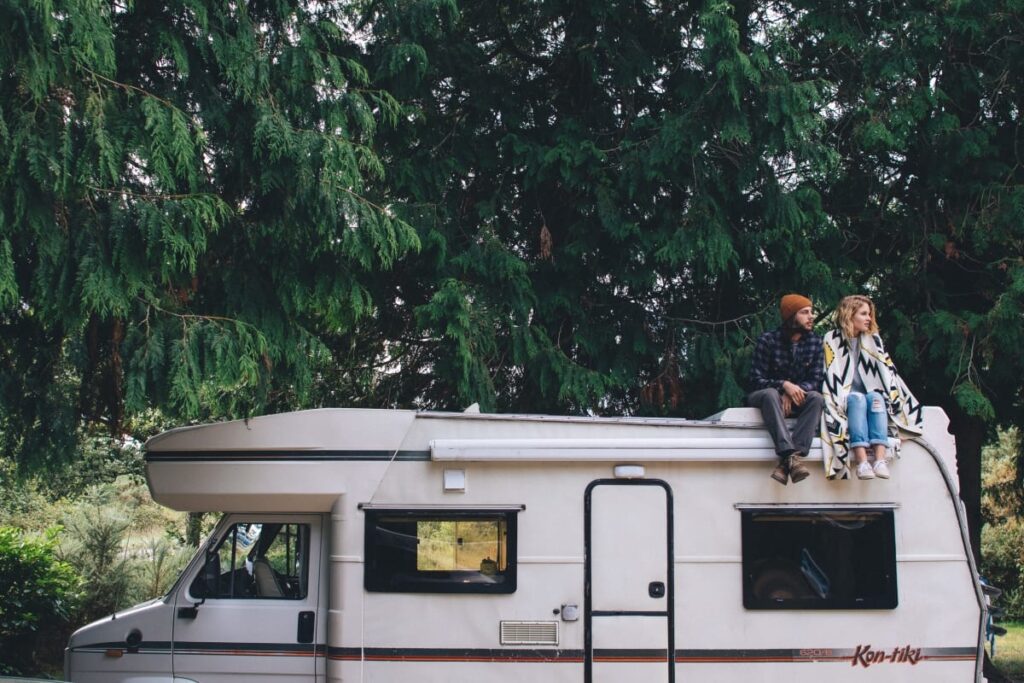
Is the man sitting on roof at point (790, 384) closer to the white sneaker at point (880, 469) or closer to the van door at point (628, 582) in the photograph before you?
the white sneaker at point (880, 469)

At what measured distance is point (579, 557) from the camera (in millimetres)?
7250

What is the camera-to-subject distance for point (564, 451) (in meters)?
7.30

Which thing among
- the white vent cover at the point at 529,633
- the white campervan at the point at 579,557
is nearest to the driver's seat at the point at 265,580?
the white campervan at the point at 579,557

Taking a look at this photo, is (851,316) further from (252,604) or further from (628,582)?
(252,604)

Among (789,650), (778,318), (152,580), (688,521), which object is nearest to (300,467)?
(688,521)

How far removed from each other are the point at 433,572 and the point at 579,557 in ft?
3.38

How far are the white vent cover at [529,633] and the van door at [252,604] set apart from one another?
1.38m

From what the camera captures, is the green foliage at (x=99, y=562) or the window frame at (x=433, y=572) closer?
the window frame at (x=433, y=572)

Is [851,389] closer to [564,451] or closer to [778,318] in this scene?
[564,451]

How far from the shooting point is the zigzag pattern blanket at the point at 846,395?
23.7ft

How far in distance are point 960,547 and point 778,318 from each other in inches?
134

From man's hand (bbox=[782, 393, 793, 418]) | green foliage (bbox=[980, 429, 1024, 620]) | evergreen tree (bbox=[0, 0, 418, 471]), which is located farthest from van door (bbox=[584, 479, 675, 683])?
green foliage (bbox=[980, 429, 1024, 620])

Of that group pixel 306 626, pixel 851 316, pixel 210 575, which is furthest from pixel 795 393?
pixel 210 575

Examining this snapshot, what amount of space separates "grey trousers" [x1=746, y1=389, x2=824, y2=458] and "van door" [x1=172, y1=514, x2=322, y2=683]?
331 cm
